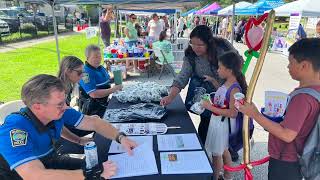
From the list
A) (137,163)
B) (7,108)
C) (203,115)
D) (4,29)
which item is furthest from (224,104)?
(4,29)

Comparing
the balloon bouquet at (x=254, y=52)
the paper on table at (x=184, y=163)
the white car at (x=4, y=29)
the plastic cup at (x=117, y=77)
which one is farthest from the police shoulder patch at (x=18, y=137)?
the white car at (x=4, y=29)

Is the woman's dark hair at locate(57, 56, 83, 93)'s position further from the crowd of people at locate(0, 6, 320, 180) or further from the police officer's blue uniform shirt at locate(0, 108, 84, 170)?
the police officer's blue uniform shirt at locate(0, 108, 84, 170)

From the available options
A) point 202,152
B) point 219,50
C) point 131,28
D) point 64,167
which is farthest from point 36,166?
point 131,28

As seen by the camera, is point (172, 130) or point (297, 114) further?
point (172, 130)

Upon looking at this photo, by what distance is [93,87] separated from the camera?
3.39m

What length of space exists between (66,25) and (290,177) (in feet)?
86.4

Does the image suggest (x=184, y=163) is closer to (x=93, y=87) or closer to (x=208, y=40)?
(x=208, y=40)

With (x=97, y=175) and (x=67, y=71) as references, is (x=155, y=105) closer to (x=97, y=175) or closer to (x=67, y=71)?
(x=67, y=71)

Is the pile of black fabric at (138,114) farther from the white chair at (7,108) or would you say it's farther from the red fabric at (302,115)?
the red fabric at (302,115)

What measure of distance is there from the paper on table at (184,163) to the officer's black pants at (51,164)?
59 centimetres

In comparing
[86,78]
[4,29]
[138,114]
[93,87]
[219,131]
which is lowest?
[219,131]

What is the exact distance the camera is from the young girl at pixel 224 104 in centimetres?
245

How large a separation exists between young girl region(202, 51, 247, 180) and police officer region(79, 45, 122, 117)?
1327mm

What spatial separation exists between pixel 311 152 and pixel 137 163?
3.45ft
